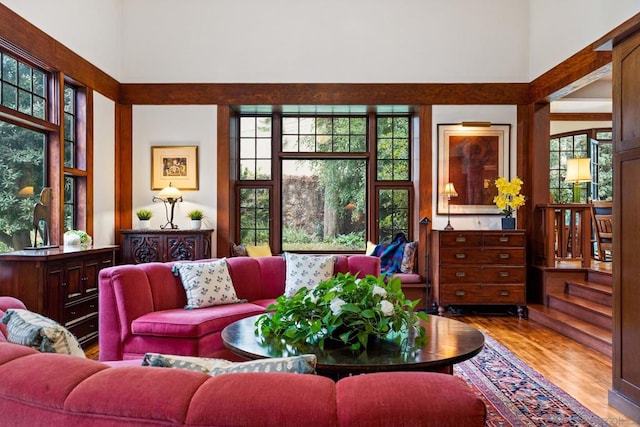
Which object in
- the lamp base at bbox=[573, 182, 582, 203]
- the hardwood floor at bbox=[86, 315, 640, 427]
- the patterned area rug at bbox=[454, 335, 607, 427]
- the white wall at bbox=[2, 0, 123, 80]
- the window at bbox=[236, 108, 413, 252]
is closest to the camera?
the patterned area rug at bbox=[454, 335, 607, 427]

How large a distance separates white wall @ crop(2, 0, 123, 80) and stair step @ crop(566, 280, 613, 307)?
5816 millimetres

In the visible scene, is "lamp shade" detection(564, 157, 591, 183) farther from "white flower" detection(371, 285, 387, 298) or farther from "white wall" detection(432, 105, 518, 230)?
"white flower" detection(371, 285, 387, 298)

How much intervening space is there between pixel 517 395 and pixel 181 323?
2.33 meters

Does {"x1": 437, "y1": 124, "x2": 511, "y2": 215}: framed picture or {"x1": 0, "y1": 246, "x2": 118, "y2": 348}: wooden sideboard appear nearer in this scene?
{"x1": 0, "y1": 246, "x2": 118, "y2": 348}: wooden sideboard

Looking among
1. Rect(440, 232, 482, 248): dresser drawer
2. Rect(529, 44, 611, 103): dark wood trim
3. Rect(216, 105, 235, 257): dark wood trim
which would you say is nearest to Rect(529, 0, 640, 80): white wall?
Rect(529, 44, 611, 103): dark wood trim

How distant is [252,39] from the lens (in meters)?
6.34

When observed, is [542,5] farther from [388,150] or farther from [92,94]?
[92,94]

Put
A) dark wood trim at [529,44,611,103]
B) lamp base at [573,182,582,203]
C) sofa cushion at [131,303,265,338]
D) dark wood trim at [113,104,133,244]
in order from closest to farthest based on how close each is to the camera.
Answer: sofa cushion at [131,303,265,338], dark wood trim at [529,44,611,103], dark wood trim at [113,104,133,244], lamp base at [573,182,582,203]

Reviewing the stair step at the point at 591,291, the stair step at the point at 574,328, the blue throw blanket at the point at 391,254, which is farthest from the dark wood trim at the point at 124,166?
the stair step at the point at 591,291

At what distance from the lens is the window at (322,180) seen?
6.79 meters

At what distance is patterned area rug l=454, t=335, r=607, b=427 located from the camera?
9.58 ft

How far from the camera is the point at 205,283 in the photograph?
13.5ft

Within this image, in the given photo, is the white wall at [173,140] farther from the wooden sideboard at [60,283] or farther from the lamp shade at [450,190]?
the lamp shade at [450,190]

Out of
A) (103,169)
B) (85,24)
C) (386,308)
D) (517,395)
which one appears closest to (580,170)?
(517,395)
